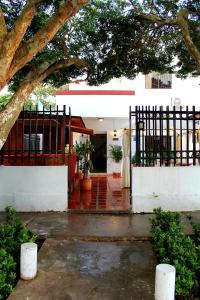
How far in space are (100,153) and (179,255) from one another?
14646 millimetres

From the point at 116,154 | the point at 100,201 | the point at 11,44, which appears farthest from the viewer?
the point at 116,154

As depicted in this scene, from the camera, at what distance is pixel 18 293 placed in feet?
12.6

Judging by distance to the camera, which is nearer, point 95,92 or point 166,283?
point 166,283

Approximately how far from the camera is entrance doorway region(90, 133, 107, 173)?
18.5m

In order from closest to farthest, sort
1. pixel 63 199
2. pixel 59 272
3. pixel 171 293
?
pixel 171 293, pixel 59 272, pixel 63 199

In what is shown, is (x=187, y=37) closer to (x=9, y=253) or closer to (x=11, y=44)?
(x=11, y=44)

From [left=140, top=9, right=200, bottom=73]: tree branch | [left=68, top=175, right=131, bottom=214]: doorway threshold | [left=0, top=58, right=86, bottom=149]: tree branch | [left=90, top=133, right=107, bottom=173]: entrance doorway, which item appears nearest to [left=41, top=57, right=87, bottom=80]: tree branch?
[left=0, top=58, right=86, bottom=149]: tree branch

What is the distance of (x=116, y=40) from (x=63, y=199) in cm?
509

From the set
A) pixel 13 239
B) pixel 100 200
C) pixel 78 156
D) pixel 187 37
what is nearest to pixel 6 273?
pixel 13 239

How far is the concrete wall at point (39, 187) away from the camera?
7.66 m

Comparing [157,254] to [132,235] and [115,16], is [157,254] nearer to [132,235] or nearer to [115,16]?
[132,235]

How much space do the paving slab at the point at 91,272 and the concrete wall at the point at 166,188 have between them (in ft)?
7.16

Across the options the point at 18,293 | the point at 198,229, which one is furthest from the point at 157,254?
the point at 18,293

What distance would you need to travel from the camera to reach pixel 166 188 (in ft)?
25.2
